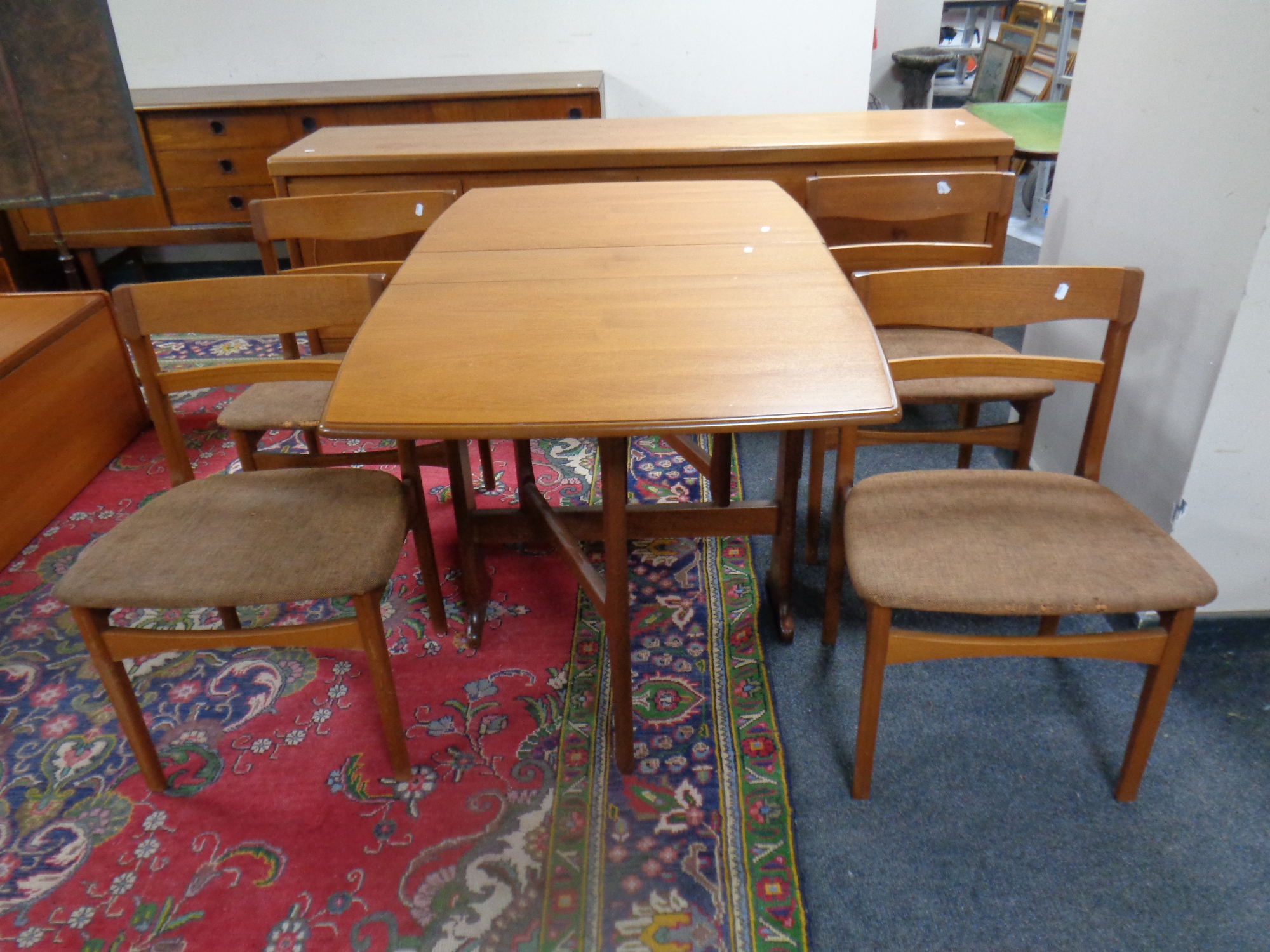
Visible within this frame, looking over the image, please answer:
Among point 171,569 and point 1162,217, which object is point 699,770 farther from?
point 1162,217

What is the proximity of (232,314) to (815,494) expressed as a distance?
49.9 inches

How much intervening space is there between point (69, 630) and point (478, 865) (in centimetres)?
120

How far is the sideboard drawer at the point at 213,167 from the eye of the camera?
3.44 meters

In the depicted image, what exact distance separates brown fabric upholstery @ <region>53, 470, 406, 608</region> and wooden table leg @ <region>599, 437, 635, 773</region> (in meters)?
0.35

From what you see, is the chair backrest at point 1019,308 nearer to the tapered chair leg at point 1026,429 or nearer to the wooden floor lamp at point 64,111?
the tapered chair leg at point 1026,429

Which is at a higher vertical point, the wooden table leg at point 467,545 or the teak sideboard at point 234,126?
the teak sideboard at point 234,126

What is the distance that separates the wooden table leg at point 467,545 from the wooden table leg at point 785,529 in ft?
2.14

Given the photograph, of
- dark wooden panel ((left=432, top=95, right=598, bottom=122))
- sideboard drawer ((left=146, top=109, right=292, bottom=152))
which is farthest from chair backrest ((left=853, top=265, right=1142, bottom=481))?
sideboard drawer ((left=146, top=109, right=292, bottom=152))

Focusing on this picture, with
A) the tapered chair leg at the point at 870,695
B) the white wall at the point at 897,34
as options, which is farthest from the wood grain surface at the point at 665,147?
the white wall at the point at 897,34

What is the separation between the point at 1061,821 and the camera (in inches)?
55.8

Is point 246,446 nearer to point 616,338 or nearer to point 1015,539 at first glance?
point 616,338

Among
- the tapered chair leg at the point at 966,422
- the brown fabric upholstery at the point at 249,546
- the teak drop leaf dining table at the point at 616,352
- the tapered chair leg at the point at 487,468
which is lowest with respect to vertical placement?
the tapered chair leg at the point at 487,468

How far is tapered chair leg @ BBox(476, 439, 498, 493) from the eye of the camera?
7.52 ft

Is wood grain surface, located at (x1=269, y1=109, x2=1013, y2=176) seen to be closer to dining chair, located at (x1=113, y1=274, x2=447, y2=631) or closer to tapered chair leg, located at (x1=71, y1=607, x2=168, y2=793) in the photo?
dining chair, located at (x1=113, y1=274, x2=447, y2=631)
